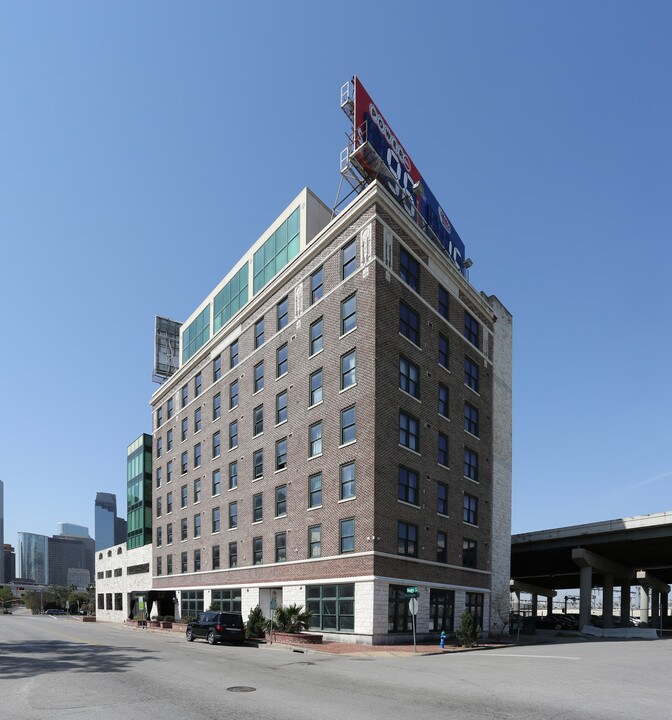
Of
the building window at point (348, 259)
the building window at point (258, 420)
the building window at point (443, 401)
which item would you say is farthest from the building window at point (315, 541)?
the building window at point (348, 259)

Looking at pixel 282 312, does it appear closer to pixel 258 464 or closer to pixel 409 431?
pixel 258 464

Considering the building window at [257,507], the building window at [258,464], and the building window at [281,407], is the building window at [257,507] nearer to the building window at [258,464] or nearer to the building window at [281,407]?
the building window at [258,464]

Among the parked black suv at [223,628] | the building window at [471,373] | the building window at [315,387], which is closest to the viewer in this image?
the parked black suv at [223,628]

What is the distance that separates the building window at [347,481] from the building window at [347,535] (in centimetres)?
128

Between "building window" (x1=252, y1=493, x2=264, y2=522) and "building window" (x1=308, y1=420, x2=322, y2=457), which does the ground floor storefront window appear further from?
"building window" (x1=252, y1=493, x2=264, y2=522)

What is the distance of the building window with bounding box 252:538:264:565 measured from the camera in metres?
41.4

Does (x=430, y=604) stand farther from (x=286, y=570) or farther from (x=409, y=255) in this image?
(x=409, y=255)

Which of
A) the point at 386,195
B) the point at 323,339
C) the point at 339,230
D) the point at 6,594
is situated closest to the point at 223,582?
the point at 323,339

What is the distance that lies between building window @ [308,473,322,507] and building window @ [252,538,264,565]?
724cm

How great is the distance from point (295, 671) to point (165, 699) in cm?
697

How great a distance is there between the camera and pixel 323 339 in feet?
122

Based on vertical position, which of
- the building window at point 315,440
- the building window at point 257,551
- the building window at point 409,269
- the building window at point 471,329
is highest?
the building window at point 409,269

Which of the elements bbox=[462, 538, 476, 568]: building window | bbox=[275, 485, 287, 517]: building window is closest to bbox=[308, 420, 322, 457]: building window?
bbox=[275, 485, 287, 517]: building window

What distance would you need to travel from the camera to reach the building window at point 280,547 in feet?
126
